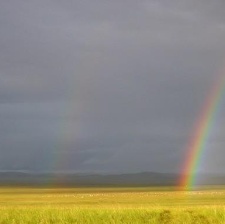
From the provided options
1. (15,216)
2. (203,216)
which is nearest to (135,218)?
(203,216)

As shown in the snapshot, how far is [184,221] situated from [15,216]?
7529 mm

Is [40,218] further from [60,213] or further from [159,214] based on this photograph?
[159,214]

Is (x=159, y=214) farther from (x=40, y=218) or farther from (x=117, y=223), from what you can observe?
(x=40, y=218)

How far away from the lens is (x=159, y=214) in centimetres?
2398

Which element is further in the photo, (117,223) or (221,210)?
(221,210)

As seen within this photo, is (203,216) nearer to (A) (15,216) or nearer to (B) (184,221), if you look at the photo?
(B) (184,221)

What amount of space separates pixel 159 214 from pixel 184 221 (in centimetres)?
135

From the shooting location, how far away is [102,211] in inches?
984

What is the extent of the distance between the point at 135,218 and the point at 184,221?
2164 millimetres

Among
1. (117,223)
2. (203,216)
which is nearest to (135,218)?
(117,223)

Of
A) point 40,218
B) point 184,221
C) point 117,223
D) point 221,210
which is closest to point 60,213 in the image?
point 40,218

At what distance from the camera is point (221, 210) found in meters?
25.2

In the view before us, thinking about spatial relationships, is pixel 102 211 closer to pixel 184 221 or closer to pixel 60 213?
pixel 60 213

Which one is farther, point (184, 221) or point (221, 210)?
point (221, 210)
